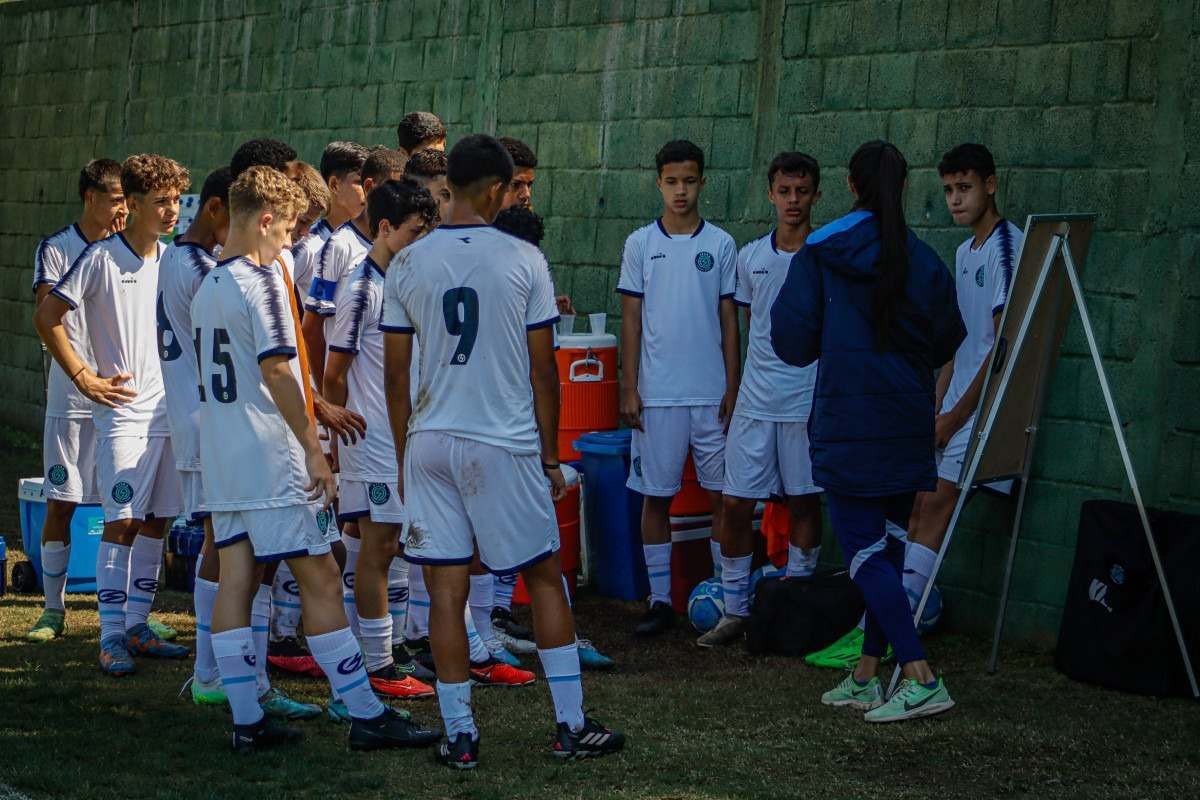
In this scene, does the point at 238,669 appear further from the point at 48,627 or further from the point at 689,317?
the point at 689,317

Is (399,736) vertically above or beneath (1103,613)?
beneath

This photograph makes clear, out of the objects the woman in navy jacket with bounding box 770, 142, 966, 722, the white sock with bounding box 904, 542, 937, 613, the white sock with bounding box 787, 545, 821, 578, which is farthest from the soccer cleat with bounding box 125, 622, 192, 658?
the white sock with bounding box 904, 542, 937, 613

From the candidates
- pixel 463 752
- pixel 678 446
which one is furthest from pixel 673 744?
pixel 678 446

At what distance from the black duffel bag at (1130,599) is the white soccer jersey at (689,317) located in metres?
1.98

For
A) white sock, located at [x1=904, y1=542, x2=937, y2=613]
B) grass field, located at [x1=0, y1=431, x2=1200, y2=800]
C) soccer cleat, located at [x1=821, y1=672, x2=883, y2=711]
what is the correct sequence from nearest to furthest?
grass field, located at [x1=0, y1=431, x2=1200, y2=800] < soccer cleat, located at [x1=821, y1=672, x2=883, y2=711] < white sock, located at [x1=904, y1=542, x2=937, y2=613]

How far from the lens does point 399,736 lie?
17.9 feet

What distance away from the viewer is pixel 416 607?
7.02 meters

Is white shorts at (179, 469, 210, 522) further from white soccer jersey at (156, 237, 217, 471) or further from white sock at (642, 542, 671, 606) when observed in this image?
white sock at (642, 542, 671, 606)

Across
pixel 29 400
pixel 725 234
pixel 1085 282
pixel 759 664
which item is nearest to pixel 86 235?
pixel 725 234

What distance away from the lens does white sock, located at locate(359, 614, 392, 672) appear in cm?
624

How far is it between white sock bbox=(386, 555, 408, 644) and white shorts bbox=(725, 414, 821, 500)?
1.64 meters

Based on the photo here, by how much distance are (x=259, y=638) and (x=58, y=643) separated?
4.98ft

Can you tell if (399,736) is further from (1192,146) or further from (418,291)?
(1192,146)

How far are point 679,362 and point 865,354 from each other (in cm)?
196
